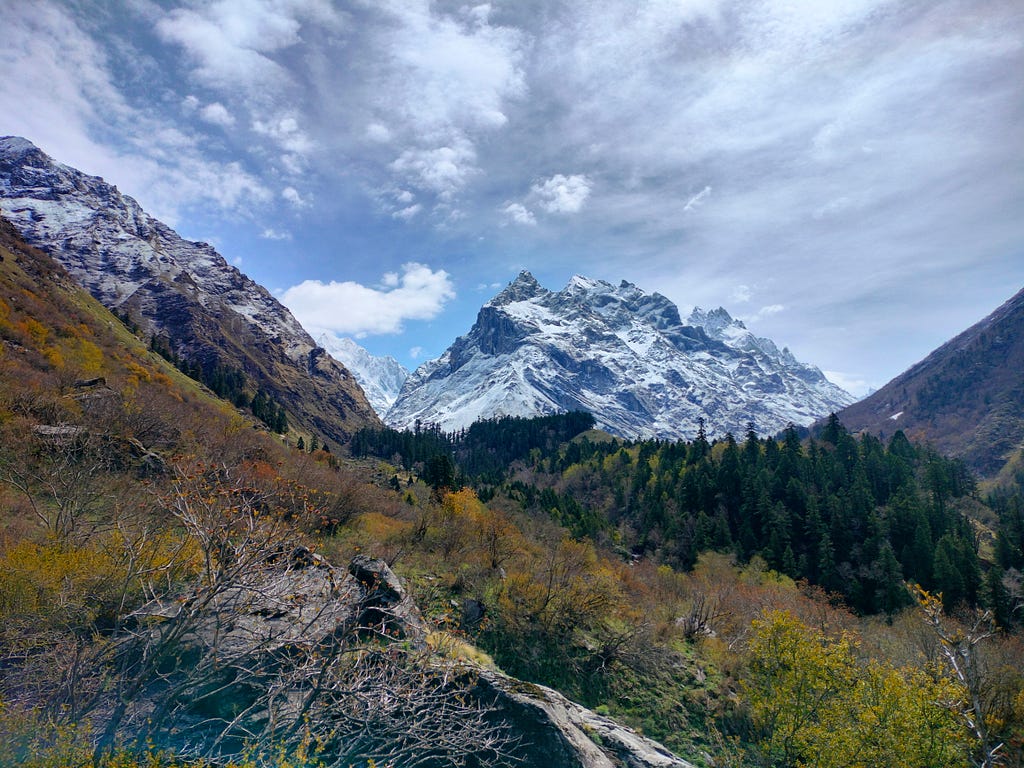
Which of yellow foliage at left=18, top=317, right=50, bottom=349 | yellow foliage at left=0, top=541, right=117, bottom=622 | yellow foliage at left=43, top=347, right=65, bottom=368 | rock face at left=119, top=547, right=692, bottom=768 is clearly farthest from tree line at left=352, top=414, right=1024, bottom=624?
yellow foliage at left=0, top=541, right=117, bottom=622

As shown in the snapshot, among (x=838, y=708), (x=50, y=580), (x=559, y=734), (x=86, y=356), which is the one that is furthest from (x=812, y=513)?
→ (x=86, y=356)

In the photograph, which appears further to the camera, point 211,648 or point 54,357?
point 54,357

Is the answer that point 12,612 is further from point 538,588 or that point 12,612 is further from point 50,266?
point 50,266

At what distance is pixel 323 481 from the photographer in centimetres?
4041

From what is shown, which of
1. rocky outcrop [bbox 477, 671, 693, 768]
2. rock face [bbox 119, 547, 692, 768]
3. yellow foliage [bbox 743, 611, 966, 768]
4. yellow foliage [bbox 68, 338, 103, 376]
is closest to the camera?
rock face [bbox 119, 547, 692, 768]

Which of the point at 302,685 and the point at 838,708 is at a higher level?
the point at 302,685

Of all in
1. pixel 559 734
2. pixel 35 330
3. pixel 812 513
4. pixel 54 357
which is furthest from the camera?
pixel 812 513

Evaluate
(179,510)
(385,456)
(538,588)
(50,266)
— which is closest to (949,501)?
(538,588)

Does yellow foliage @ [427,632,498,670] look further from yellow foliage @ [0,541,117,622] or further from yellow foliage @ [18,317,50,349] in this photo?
yellow foliage @ [18,317,50,349]

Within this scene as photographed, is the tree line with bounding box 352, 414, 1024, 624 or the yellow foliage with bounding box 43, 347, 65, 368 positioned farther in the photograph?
the tree line with bounding box 352, 414, 1024, 624

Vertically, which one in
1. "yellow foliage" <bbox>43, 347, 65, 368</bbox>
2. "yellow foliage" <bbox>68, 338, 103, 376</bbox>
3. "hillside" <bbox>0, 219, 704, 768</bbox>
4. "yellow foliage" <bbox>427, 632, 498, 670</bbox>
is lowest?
"yellow foliage" <bbox>427, 632, 498, 670</bbox>

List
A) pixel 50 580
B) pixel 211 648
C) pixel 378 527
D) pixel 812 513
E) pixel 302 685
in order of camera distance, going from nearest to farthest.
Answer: pixel 211 648 → pixel 302 685 → pixel 50 580 → pixel 378 527 → pixel 812 513

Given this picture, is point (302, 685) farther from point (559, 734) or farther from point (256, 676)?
point (559, 734)

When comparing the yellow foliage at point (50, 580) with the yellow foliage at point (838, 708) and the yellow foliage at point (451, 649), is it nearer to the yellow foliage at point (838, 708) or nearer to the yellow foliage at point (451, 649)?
the yellow foliage at point (451, 649)
